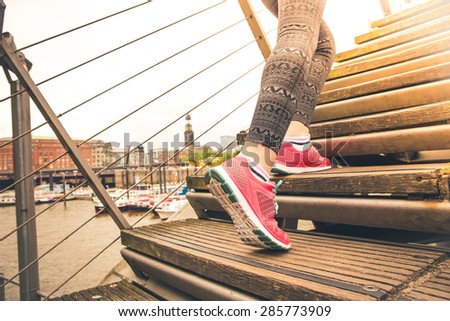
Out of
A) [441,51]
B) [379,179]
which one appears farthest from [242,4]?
[379,179]

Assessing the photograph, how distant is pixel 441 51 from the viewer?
1586mm

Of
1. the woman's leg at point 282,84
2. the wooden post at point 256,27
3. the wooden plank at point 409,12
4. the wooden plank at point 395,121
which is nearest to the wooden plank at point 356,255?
the woman's leg at point 282,84

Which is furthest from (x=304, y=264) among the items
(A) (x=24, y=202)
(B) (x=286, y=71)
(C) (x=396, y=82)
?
(A) (x=24, y=202)

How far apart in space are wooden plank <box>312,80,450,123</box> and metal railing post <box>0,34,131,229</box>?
1.07 metres

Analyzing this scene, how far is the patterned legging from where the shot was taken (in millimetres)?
676

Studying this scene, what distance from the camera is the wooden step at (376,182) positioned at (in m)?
0.66

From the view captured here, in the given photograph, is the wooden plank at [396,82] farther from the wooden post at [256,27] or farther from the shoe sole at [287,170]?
the shoe sole at [287,170]

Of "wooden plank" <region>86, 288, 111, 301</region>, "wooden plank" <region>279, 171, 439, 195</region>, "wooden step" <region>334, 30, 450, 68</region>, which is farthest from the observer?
"wooden step" <region>334, 30, 450, 68</region>

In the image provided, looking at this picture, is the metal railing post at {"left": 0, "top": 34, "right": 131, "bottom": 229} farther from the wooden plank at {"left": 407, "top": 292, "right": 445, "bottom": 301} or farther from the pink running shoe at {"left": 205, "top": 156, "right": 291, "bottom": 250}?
the wooden plank at {"left": 407, "top": 292, "right": 445, "bottom": 301}

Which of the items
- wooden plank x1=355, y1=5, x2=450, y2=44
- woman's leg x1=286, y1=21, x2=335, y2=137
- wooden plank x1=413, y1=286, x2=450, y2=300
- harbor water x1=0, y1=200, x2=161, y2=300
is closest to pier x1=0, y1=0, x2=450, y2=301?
wooden plank x1=413, y1=286, x2=450, y2=300

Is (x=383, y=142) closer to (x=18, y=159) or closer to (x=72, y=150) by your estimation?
(x=72, y=150)

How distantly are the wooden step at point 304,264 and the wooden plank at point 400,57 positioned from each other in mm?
1357

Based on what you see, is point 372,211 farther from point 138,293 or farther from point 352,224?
point 138,293
